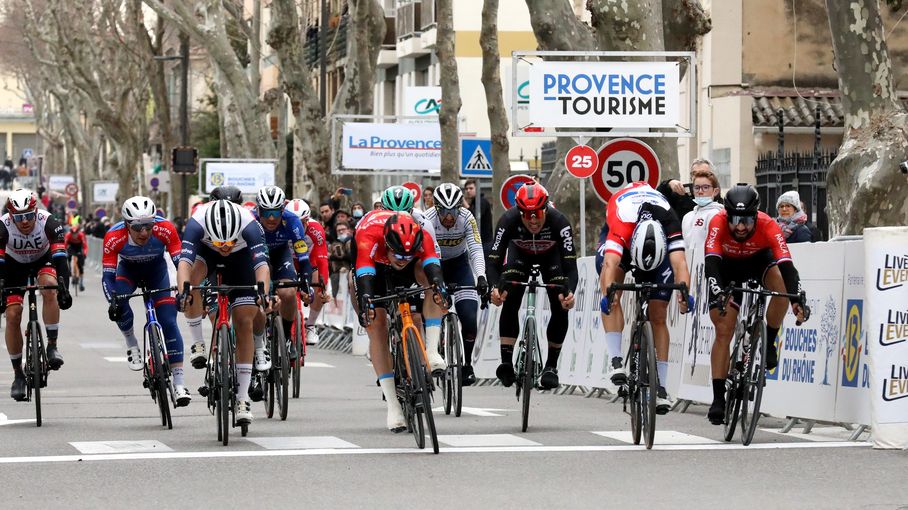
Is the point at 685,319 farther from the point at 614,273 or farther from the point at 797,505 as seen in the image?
the point at 797,505

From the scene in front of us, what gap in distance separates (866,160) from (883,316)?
7.06 m

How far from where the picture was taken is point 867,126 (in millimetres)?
19922

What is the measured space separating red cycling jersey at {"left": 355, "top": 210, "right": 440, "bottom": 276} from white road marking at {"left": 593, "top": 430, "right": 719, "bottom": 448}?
1.79 metres

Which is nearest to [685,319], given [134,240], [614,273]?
[614,273]

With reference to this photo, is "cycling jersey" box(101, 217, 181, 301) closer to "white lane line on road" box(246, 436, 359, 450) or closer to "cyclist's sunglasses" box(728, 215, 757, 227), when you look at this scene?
"white lane line on road" box(246, 436, 359, 450)

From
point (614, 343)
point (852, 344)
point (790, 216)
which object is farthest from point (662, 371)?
point (790, 216)

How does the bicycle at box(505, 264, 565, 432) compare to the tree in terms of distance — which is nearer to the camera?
the bicycle at box(505, 264, 565, 432)

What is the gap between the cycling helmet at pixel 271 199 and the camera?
53.2 feet

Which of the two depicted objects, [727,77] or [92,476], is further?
[727,77]

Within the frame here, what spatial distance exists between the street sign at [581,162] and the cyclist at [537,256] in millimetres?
6746

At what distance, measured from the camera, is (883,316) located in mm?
12828

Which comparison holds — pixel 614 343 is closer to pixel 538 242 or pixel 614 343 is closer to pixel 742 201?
pixel 538 242

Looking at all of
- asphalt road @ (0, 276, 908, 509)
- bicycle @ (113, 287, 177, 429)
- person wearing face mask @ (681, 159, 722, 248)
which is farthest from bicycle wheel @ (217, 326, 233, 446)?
person wearing face mask @ (681, 159, 722, 248)

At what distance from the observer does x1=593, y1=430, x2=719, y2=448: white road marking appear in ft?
43.8
